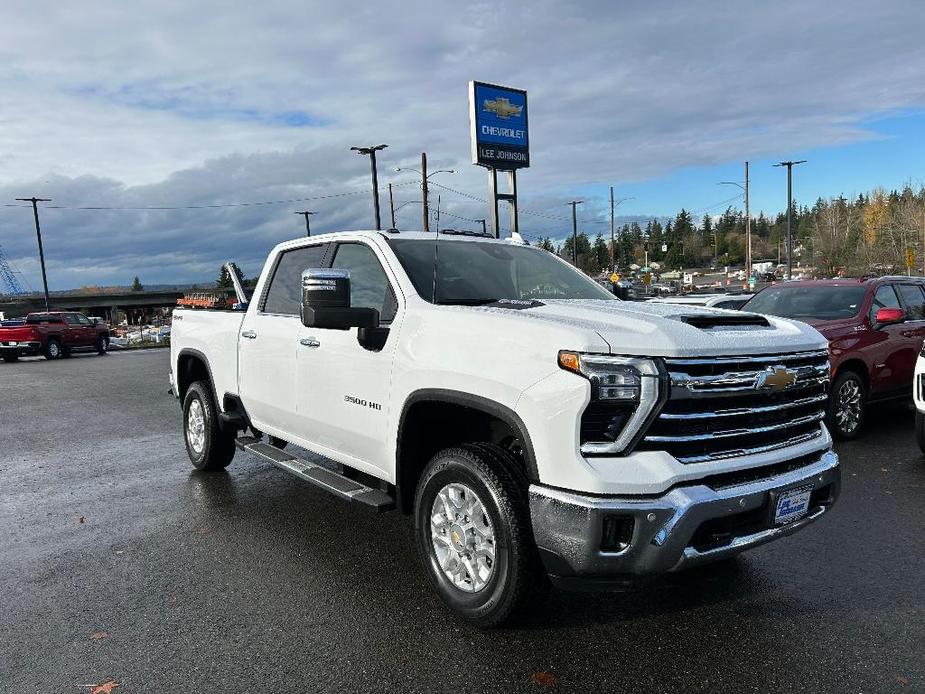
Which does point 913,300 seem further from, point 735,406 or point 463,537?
point 463,537

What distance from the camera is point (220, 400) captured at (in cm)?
630

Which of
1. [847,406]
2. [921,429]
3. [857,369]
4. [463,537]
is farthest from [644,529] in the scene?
[857,369]

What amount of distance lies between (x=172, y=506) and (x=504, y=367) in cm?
380

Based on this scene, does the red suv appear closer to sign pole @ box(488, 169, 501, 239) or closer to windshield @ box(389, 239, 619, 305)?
windshield @ box(389, 239, 619, 305)

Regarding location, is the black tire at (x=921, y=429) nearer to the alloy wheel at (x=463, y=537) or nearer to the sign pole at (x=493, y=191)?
the alloy wheel at (x=463, y=537)

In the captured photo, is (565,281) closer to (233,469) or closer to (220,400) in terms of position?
(220,400)

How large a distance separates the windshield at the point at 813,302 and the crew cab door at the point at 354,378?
19.0ft

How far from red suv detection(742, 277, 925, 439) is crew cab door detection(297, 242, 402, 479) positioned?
5136 mm

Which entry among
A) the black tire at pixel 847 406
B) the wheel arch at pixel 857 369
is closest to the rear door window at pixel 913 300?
the wheel arch at pixel 857 369

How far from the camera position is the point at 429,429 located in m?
4.05

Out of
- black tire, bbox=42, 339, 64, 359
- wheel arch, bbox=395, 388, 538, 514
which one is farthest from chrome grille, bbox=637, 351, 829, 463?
black tire, bbox=42, 339, 64, 359

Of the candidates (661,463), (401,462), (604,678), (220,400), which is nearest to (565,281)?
(401,462)

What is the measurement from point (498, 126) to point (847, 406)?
18.0m

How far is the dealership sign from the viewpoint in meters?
23.1
